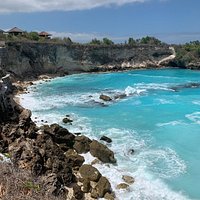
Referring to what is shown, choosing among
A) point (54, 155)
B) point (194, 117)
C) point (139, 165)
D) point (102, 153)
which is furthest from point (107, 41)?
point (54, 155)

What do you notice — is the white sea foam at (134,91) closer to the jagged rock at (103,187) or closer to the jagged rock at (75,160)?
the jagged rock at (75,160)

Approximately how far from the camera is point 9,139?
24359mm

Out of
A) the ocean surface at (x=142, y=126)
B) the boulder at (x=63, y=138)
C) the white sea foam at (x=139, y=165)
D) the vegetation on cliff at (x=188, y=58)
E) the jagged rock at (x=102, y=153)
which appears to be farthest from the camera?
the vegetation on cliff at (x=188, y=58)

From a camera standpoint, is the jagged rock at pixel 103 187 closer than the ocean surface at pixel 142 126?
Yes

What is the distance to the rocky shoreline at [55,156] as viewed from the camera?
1897cm

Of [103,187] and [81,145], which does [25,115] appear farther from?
[103,187]

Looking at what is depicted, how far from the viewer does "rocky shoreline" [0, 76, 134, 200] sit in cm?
1897

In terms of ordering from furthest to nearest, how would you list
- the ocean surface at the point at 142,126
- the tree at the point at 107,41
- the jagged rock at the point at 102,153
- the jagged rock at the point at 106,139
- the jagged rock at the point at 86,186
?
the tree at the point at 107,41
the jagged rock at the point at 106,139
the jagged rock at the point at 102,153
the ocean surface at the point at 142,126
the jagged rock at the point at 86,186

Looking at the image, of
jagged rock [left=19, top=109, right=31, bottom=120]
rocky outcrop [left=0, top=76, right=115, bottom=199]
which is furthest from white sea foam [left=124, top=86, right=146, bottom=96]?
rocky outcrop [left=0, top=76, right=115, bottom=199]

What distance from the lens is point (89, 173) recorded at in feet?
68.1

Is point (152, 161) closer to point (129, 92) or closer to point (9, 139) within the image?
point (9, 139)

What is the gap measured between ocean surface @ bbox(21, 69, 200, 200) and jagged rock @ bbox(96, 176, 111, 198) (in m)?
0.62

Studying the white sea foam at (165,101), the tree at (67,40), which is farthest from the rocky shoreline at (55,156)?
the tree at (67,40)

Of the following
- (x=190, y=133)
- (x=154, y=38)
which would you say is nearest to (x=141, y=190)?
(x=190, y=133)
